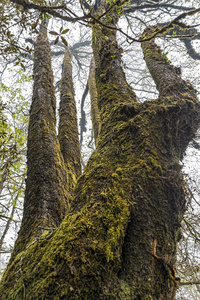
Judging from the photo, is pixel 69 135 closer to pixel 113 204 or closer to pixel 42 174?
pixel 42 174

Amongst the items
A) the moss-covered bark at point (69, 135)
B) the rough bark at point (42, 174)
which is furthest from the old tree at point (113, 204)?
the moss-covered bark at point (69, 135)

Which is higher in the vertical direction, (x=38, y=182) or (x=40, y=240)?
(x=38, y=182)

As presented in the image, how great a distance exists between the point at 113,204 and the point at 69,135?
7.42ft

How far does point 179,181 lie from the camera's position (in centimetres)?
132

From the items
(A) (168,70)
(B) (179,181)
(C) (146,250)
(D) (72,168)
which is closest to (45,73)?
(D) (72,168)

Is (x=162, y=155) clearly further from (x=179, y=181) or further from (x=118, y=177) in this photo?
(x=118, y=177)

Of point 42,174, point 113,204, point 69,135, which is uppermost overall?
point 69,135

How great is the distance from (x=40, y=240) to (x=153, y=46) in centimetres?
319

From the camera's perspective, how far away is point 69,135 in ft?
10.7

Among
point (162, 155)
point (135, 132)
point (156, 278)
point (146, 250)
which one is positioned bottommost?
point (156, 278)

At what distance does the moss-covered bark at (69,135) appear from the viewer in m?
2.80

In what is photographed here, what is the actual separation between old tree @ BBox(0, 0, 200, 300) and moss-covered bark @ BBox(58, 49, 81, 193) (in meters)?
0.43

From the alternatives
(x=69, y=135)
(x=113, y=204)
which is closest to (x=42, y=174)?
(x=113, y=204)

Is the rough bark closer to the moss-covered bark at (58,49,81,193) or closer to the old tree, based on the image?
the old tree
